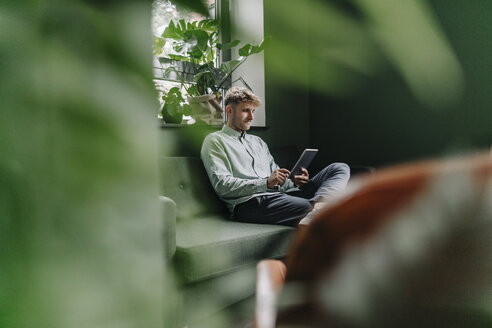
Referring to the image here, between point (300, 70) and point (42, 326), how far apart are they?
13cm

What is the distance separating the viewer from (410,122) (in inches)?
122

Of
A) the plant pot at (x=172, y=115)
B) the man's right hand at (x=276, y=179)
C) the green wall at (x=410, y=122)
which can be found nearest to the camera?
the plant pot at (x=172, y=115)

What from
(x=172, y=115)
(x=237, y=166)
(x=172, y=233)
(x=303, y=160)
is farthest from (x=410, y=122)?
(x=172, y=233)

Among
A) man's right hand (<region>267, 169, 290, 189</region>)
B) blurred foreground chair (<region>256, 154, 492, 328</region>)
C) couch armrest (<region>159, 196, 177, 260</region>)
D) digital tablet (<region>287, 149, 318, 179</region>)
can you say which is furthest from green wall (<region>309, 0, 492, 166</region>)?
blurred foreground chair (<region>256, 154, 492, 328</region>)

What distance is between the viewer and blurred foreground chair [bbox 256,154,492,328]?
0.54ft

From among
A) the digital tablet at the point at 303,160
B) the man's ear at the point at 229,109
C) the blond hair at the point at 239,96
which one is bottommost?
the digital tablet at the point at 303,160

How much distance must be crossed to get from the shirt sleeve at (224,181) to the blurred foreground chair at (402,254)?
1.85m

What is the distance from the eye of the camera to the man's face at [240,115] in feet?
8.11

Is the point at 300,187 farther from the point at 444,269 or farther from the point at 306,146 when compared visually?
the point at 444,269

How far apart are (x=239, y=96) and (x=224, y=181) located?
2.09 ft

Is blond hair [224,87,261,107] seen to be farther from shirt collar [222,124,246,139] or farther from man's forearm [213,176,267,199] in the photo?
man's forearm [213,176,267,199]

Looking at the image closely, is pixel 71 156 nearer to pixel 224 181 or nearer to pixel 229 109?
pixel 224 181

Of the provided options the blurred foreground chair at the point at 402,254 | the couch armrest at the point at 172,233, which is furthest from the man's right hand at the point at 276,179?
the blurred foreground chair at the point at 402,254

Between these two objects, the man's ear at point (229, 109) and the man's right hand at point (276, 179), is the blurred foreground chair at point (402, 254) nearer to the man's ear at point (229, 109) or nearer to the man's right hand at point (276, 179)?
the man's right hand at point (276, 179)
